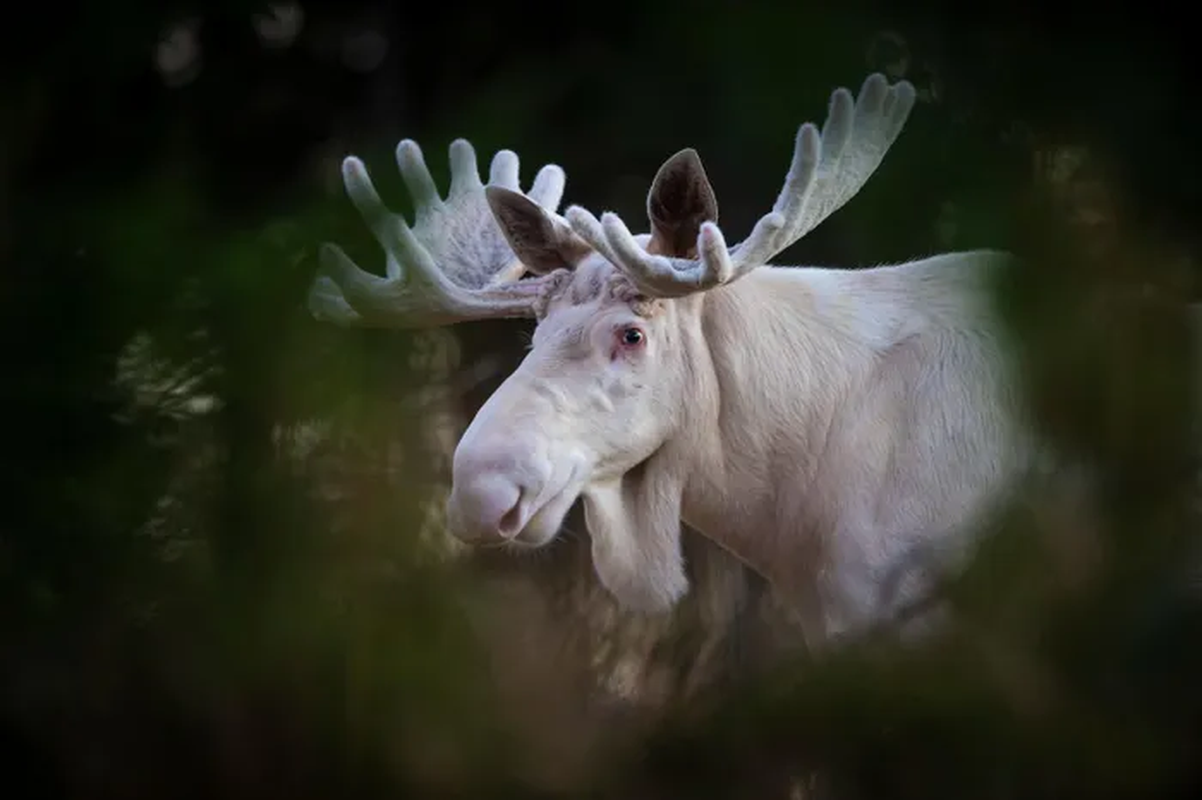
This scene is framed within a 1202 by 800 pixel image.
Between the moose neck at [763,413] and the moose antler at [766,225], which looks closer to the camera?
the moose antler at [766,225]

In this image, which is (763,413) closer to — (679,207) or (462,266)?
(679,207)

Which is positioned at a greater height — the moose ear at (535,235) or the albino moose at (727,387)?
the moose ear at (535,235)

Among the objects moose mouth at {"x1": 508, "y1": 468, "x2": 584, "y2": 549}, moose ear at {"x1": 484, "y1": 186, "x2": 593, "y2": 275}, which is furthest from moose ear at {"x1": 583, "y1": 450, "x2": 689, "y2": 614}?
moose ear at {"x1": 484, "y1": 186, "x2": 593, "y2": 275}

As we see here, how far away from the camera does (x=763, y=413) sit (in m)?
3.58

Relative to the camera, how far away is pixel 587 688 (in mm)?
1119

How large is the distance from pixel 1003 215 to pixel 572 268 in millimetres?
2604

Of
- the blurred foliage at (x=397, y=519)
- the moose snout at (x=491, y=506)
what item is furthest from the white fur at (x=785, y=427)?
the blurred foliage at (x=397, y=519)

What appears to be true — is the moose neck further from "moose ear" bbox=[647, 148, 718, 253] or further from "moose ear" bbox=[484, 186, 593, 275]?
"moose ear" bbox=[484, 186, 593, 275]

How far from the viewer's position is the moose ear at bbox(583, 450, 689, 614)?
137 inches

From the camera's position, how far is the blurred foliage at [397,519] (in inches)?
37.0

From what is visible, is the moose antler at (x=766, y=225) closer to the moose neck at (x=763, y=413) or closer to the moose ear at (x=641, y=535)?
the moose neck at (x=763, y=413)

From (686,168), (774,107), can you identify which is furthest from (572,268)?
(774,107)

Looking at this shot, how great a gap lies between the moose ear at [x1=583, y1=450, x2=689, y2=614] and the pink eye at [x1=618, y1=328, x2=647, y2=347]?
272 millimetres

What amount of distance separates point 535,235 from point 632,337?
390 millimetres
